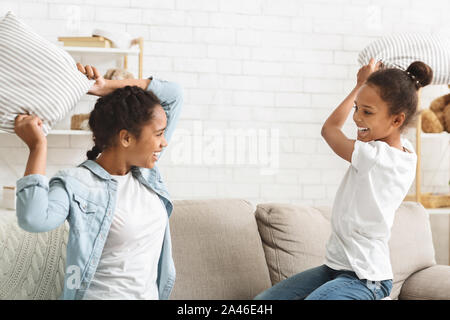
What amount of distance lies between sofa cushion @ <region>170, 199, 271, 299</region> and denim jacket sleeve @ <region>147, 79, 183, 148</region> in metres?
0.54

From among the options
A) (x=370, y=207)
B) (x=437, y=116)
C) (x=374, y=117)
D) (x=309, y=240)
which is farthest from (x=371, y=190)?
(x=437, y=116)

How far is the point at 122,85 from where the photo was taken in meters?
1.57

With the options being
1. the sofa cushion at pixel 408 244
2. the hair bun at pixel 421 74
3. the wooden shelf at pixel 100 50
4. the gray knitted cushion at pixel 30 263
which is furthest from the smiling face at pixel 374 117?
the wooden shelf at pixel 100 50

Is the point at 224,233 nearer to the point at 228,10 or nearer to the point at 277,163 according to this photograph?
the point at 277,163

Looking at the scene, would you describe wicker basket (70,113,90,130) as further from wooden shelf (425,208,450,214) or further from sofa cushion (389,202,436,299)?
wooden shelf (425,208,450,214)

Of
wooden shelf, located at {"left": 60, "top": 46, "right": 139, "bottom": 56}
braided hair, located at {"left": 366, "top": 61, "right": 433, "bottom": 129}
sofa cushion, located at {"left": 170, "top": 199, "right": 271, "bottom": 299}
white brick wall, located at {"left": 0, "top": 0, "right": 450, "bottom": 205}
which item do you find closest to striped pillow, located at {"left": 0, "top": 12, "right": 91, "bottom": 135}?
sofa cushion, located at {"left": 170, "top": 199, "right": 271, "bottom": 299}

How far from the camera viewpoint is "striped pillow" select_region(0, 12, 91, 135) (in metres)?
1.34

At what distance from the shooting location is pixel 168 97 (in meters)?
1.64

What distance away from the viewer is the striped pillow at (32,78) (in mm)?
1338

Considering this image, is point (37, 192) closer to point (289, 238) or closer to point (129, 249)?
point (129, 249)

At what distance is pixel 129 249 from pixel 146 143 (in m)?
0.28

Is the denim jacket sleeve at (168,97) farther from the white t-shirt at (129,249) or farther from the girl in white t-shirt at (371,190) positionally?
the girl in white t-shirt at (371,190)
